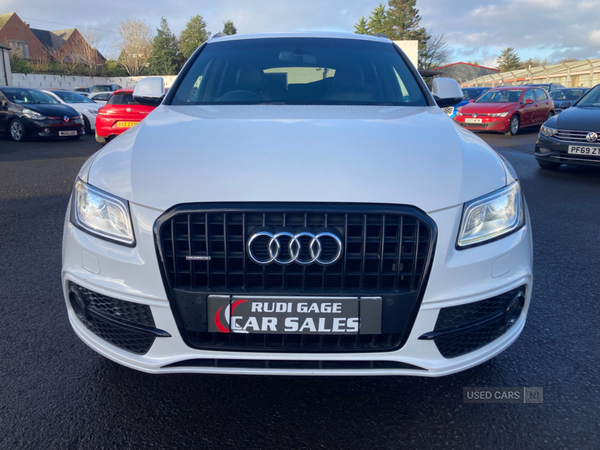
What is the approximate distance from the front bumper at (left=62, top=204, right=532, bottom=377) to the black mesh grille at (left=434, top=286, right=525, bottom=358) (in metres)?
0.03

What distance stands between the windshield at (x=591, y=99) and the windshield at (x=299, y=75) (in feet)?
21.0

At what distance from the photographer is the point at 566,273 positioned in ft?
12.0

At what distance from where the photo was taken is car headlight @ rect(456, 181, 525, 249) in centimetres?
184

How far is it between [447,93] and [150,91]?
2.02 meters

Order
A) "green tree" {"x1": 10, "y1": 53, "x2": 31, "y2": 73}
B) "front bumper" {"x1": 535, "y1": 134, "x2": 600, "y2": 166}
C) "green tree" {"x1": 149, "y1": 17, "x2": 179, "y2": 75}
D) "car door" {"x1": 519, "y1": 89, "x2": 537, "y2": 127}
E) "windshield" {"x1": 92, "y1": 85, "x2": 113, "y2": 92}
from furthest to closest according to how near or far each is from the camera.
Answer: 1. "green tree" {"x1": 149, "y1": 17, "x2": 179, "y2": 75}
2. "green tree" {"x1": 10, "y1": 53, "x2": 31, "y2": 73}
3. "windshield" {"x1": 92, "y1": 85, "x2": 113, "y2": 92}
4. "car door" {"x1": 519, "y1": 89, "x2": 537, "y2": 127}
5. "front bumper" {"x1": 535, "y1": 134, "x2": 600, "y2": 166}

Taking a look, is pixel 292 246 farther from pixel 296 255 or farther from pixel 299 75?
pixel 299 75

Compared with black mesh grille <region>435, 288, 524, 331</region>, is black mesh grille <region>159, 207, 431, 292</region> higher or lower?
higher

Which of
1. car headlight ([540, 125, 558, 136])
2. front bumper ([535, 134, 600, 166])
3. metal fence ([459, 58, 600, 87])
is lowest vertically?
front bumper ([535, 134, 600, 166])

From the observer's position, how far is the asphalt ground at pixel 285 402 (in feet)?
6.25

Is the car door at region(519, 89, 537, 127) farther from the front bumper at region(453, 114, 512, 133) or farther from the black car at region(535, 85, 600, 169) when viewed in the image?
the black car at region(535, 85, 600, 169)

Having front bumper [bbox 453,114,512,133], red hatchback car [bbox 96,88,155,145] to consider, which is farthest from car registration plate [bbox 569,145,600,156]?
red hatchback car [bbox 96,88,155,145]

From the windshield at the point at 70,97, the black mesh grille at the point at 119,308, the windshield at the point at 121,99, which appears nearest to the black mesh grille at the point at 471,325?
the black mesh grille at the point at 119,308

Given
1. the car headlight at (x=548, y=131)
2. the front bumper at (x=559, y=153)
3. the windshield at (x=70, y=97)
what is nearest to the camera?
the front bumper at (x=559, y=153)

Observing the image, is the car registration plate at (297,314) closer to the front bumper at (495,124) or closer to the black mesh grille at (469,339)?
the black mesh grille at (469,339)
